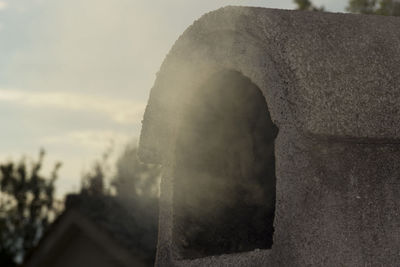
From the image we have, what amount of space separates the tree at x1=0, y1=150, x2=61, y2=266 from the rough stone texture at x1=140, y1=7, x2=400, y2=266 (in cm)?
2270

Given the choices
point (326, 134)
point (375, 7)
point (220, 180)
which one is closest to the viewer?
point (326, 134)

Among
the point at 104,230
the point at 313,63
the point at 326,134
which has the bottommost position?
the point at 104,230

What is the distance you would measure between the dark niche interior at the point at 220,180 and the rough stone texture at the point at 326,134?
26.0 inches

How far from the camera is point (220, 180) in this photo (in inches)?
189

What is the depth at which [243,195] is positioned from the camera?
4.84 m

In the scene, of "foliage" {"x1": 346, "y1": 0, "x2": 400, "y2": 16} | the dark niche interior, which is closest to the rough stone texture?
the dark niche interior

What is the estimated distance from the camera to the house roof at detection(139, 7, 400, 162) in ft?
11.3

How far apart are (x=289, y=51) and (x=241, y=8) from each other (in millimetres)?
484

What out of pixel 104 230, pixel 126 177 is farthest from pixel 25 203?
pixel 104 230

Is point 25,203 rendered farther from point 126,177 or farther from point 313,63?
point 313,63

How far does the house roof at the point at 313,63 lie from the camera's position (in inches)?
135

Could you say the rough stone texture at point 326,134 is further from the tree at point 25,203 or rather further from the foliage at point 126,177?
the tree at point 25,203

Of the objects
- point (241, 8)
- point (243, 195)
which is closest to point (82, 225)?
point (243, 195)

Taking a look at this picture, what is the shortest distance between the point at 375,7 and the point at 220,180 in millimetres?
6856
